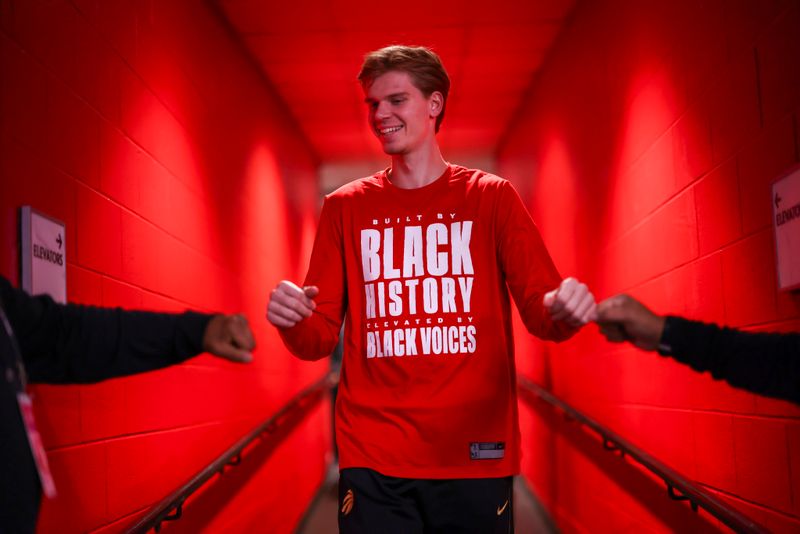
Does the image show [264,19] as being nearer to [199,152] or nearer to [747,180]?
[199,152]

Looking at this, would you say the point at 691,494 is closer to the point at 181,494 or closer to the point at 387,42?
the point at 181,494

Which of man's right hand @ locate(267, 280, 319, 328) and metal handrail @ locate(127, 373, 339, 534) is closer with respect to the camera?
man's right hand @ locate(267, 280, 319, 328)

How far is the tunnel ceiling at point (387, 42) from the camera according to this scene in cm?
418

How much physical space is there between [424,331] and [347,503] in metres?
0.44

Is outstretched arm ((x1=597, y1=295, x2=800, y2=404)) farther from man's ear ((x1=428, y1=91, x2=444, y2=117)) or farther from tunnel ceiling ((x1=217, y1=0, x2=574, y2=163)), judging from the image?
→ tunnel ceiling ((x1=217, y1=0, x2=574, y2=163))

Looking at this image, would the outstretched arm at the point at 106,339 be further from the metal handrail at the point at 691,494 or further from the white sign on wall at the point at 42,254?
the metal handrail at the point at 691,494

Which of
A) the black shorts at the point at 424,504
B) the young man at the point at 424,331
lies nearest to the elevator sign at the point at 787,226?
the young man at the point at 424,331

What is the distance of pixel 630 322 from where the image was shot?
52.2 inches

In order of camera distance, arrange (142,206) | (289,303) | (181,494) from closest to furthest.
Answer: (289,303), (181,494), (142,206)

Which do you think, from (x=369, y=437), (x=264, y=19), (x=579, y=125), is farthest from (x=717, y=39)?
(x=264, y=19)

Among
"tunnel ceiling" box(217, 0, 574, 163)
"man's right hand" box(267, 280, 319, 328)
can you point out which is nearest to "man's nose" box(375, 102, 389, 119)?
"man's right hand" box(267, 280, 319, 328)

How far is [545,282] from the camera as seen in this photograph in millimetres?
1974

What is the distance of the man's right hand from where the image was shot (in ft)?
5.39

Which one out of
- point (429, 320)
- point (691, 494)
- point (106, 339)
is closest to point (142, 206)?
point (429, 320)
